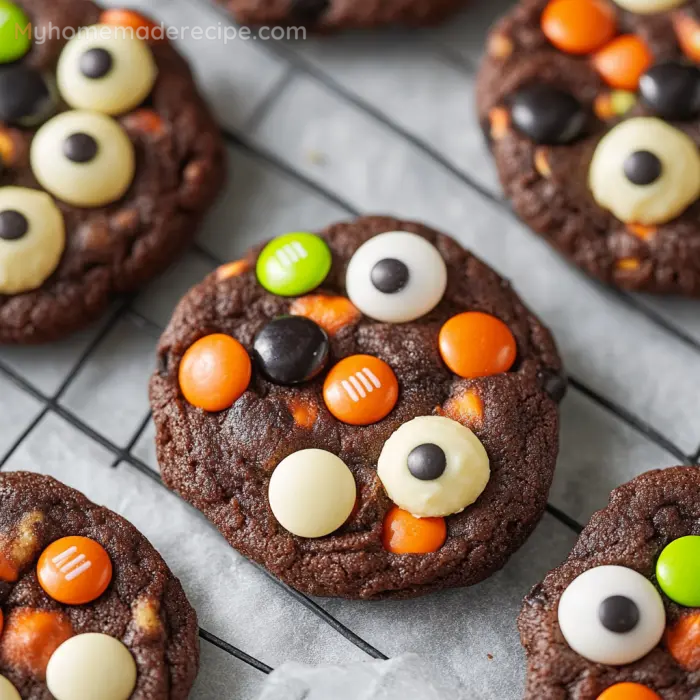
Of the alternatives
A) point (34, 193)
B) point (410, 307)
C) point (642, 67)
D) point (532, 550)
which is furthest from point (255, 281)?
point (642, 67)

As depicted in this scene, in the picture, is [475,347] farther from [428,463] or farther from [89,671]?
[89,671]

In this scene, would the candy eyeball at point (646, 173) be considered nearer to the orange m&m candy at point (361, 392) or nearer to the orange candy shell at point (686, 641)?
the orange m&m candy at point (361, 392)

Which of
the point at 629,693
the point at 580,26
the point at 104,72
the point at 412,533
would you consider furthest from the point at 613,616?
the point at 104,72

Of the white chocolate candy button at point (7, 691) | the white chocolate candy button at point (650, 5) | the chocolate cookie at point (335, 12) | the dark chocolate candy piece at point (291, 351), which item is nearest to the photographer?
the white chocolate candy button at point (7, 691)

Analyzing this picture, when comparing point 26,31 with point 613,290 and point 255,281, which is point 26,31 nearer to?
point 255,281

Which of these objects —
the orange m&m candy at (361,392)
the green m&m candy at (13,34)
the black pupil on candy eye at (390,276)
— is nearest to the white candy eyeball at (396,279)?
the black pupil on candy eye at (390,276)
